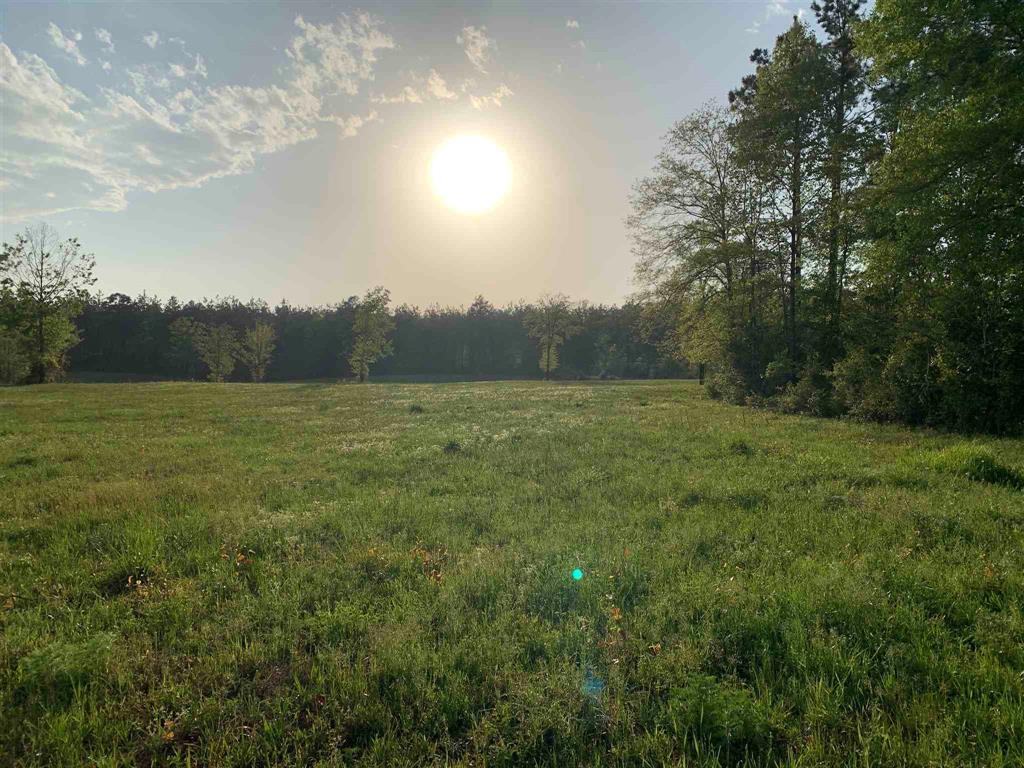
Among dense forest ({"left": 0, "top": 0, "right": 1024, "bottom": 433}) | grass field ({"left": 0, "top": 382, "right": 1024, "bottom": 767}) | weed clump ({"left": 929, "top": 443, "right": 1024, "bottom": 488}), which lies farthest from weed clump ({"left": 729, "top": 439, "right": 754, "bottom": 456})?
dense forest ({"left": 0, "top": 0, "right": 1024, "bottom": 433})

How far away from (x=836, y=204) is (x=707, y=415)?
10.5 metres

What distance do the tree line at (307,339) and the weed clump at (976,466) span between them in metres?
50.5

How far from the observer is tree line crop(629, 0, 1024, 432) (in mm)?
13242

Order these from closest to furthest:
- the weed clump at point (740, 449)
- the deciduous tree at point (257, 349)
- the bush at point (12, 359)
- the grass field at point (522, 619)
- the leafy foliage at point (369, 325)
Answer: the grass field at point (522, 619) < the weed clump at point (740, 449) < the bush at point (12, 359) < the leafy foliage at point (369, 325) < the deciduous tree at point (257, 349)

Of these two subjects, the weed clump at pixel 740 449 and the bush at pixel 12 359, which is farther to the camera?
the bush at pixel 12 359

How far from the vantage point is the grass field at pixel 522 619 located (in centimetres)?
303

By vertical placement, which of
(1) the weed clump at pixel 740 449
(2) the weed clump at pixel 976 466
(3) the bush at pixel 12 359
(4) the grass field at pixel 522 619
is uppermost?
(3) the bush at pixel 12 359

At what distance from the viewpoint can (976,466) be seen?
8766 millimetres

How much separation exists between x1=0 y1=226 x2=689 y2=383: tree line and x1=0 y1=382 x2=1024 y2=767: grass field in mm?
54099

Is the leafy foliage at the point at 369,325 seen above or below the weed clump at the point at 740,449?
above

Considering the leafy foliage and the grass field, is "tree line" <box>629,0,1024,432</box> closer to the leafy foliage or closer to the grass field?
the grass field

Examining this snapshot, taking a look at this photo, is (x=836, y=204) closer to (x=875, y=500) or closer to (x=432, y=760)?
(x=875, y=500)

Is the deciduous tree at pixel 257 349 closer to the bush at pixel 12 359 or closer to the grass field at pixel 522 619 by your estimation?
the bush at pixel 12 359

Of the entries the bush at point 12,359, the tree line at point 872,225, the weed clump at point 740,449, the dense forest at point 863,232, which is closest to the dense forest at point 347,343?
the bush at point 12,359
